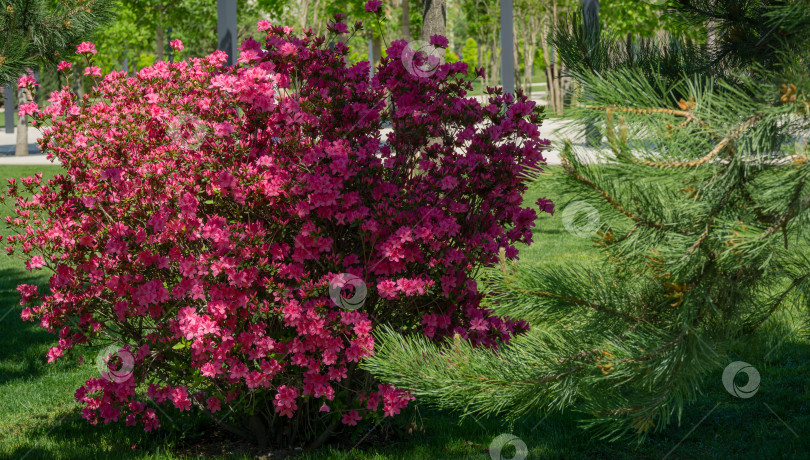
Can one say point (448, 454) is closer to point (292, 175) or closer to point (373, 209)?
point (373, 209)

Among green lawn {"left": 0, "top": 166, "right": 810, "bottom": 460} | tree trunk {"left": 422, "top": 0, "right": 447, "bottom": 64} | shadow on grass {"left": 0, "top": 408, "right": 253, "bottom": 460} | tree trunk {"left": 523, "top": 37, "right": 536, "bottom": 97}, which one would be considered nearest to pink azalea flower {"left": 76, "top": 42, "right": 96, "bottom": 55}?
green lawn {"left": 0, "top": 166, "right": 810, "bottom": 460}

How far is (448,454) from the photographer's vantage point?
3.89 meters

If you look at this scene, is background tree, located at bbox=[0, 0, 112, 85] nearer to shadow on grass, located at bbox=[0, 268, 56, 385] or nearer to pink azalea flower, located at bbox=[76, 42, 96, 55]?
pink azalea flower, located at bbox=[76, 42, 96, 55]

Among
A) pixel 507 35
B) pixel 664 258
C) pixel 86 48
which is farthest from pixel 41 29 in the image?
pixel 507 35

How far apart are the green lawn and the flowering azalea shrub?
253 mm

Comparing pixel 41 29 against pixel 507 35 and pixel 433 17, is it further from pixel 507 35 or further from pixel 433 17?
pixel 507 35

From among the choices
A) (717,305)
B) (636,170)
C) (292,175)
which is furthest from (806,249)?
(292,175)

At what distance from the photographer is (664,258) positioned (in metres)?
2.10

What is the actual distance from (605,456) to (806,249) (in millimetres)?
1903

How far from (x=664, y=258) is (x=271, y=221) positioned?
2067 mm

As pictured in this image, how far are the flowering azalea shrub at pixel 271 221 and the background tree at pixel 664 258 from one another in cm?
85

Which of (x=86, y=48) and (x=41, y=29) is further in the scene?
(x=41, y=29)

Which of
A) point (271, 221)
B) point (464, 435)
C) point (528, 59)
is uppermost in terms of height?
point (528, 59)

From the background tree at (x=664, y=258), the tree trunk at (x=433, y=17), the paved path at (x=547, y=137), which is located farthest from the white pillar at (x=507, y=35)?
the background tree at (x=664, y=258)
